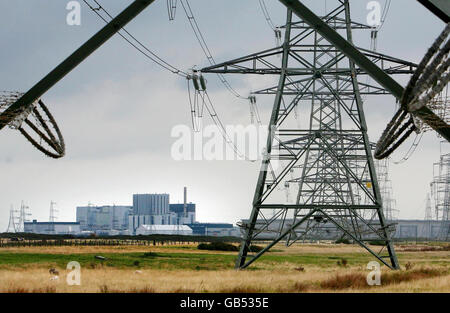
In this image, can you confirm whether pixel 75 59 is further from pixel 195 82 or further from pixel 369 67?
pixel 369 67

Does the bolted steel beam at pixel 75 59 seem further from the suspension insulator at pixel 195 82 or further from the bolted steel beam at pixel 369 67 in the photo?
the suspension insulator at pixel 195 82

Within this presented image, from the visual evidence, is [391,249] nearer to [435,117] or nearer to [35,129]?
[435,117]

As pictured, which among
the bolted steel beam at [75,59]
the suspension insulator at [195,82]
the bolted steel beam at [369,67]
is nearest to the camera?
the bolted steel beam at [369,67]

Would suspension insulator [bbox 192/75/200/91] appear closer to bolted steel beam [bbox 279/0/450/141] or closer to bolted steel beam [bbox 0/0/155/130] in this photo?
bolted steel beam [bbox 0/0/155/130]

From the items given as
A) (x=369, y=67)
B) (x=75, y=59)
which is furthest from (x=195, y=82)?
(x=369, y=67)

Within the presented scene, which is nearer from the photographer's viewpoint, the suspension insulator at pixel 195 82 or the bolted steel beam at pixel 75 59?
the bolted steel beam at pixel 75 59

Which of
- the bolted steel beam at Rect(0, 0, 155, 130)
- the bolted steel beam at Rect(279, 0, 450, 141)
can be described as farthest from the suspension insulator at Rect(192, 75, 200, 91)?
the bolted steel beam at Rect(279, 0, 450, 141)

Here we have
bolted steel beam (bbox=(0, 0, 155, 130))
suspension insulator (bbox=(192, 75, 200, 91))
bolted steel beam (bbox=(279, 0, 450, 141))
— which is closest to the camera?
bolted steel beam (bbox=(279, 0, 450, 141))

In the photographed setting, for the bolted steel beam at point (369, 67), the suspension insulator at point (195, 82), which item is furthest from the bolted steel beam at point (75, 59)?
the suspension insulator at point (195, 82)

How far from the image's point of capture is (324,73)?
36.5 metres

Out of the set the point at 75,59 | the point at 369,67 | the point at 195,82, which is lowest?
the point at 369,67

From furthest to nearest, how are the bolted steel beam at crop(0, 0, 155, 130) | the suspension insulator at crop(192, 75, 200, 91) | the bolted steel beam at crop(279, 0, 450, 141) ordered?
the suspension insulator at crop(192, 75, 200, 91) → the bolted steel beam at crop(0, 0, 155, 130) → the bolted steel beam at crop(279, 0, 450, 141)
